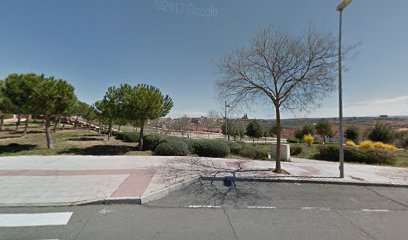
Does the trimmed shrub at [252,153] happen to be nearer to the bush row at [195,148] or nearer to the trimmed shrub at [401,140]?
the bush row at [195,148]

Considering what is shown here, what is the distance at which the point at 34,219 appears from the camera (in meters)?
3.85

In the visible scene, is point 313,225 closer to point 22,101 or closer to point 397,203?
point 397,203

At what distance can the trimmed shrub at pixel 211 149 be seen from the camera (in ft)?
39.9

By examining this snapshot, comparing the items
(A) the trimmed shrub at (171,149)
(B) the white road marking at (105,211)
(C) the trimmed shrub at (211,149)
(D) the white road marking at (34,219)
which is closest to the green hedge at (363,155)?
(C) the trimmed shrub at (211,149)

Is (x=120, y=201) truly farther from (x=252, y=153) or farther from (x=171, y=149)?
(x=252, y=153)

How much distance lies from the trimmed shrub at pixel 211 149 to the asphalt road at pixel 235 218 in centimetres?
605

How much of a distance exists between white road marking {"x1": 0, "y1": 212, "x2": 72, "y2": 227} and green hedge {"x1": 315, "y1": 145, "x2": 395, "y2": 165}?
1792 centimetres

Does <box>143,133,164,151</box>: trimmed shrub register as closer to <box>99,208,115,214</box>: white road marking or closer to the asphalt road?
the asphalt road

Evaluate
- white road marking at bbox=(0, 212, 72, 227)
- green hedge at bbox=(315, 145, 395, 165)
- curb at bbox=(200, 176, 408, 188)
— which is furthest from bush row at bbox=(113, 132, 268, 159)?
white road marking at bbox=(0, 212, 72, 227)

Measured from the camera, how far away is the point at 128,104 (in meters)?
12.2

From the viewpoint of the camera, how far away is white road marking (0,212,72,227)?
145 inches

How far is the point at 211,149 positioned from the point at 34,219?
921 centimetres

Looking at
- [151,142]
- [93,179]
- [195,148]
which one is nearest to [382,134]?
[195,148]

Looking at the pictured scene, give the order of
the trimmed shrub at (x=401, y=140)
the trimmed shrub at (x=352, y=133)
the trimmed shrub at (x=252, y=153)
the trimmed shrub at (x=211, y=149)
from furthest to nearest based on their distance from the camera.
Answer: the trimmed shrub at (x=352, y=133)
the trimmed shrub at (x=401, y=140)
the trimmed shrub at (x=252, y=153)
the trimmed shrub at (x=211, y=149)
